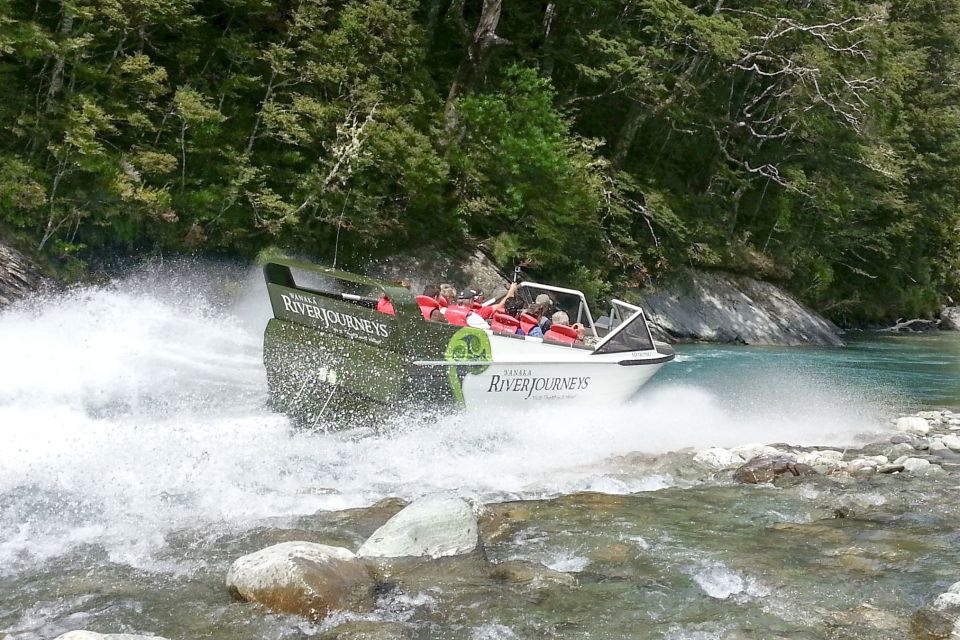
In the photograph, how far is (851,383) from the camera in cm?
1983

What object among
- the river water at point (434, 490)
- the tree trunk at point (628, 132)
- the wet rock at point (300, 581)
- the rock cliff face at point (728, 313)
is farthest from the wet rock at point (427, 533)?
the tree trunk at point (628, 132)

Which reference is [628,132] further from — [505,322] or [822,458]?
[822,458]

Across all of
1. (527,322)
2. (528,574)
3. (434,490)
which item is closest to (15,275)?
(527,322)

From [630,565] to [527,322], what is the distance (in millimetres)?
6641

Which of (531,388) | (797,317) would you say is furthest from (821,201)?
(531,388)

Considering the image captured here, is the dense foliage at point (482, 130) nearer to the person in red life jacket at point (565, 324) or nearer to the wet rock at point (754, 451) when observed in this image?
the person in red life jacket at point (565, 324)

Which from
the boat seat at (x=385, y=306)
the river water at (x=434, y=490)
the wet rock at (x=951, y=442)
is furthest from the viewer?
the wet rock at (x=951, y=442)

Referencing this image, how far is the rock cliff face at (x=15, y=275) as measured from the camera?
17672mm

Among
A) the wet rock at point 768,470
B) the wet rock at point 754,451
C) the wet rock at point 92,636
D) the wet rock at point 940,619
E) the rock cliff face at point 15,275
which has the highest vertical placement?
the wet rock at point 940,619

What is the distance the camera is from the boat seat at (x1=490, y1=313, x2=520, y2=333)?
12664mm

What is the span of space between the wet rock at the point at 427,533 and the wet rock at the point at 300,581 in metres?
0.57

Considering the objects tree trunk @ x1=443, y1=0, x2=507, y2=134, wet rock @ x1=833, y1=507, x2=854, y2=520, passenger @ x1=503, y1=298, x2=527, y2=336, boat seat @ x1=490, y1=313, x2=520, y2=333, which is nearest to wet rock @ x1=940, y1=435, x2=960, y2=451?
wet rock @ x1=833, y1=507, x2=854, y2=520

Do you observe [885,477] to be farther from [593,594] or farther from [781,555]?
[593,594]

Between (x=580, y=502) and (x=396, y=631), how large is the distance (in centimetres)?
340
